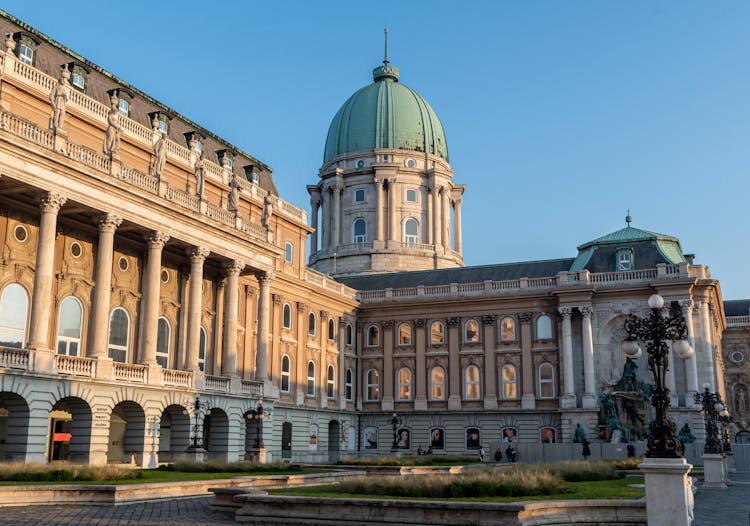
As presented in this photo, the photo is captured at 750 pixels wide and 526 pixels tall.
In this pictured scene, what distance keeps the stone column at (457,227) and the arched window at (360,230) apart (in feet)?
36.7

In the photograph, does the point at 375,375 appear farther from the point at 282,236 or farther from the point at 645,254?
the point at 645,254

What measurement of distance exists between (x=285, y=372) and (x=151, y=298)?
19.4 metres

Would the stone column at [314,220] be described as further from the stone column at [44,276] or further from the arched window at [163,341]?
the stone column at [44,276]

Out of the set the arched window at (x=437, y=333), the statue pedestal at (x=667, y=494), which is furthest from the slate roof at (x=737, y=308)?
the statue pedestal at (x=667, y=494)

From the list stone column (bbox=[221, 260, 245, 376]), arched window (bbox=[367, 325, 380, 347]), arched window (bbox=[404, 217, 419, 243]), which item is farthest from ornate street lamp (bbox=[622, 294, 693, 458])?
arched window (bbox=[404, 217, 419, 243])

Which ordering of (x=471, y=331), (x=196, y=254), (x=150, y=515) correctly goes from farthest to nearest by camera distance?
(x=471, y=331), (x=196, y=254), (x=150, y=515)

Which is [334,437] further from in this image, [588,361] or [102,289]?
[102,289]

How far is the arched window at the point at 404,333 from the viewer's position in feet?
227

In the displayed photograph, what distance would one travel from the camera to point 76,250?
40.2 meters

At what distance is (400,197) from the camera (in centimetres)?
8700

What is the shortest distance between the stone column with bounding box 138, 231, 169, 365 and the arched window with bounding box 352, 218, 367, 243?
1776 inches

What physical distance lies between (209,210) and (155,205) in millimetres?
4913

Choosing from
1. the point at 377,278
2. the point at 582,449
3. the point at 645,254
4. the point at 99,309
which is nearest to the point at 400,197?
the point at 377,278

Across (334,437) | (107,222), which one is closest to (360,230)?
(334,437)
